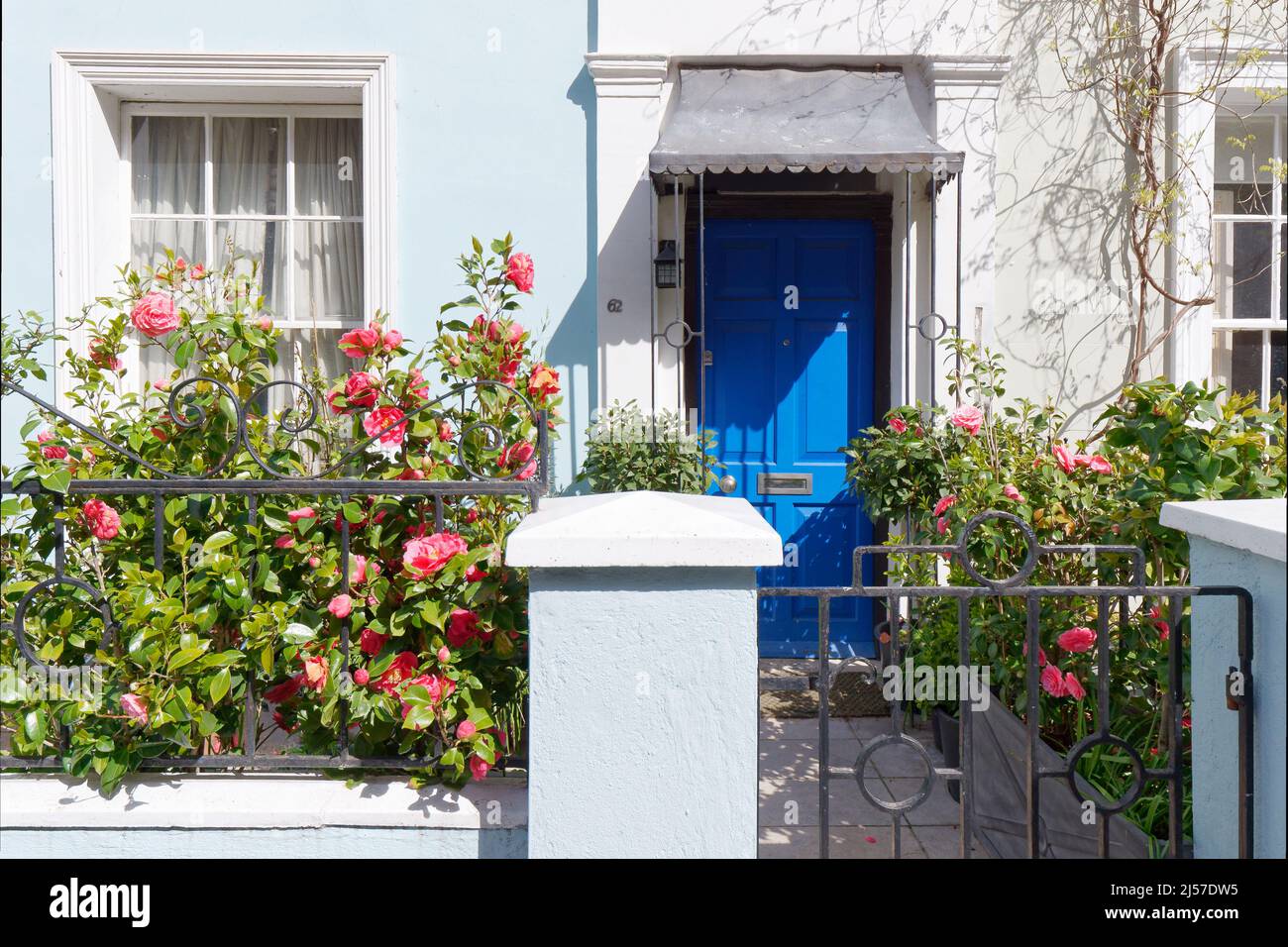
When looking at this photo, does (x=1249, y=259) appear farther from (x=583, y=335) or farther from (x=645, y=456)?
(x=583, y=335)

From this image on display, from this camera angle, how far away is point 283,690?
2.62 meters

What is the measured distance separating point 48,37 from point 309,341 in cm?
183

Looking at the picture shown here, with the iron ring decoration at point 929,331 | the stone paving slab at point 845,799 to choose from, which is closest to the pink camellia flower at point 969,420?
the iron ring decoration at point 929,331

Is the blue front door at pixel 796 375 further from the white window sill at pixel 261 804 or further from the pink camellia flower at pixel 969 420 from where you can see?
the white window sill at pixel 261 804

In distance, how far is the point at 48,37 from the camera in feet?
16.3

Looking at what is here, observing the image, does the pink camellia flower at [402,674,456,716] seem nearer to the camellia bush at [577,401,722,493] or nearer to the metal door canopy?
the camellia bush at [577,401,722,493]

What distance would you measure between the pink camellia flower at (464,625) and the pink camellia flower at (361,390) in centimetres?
63

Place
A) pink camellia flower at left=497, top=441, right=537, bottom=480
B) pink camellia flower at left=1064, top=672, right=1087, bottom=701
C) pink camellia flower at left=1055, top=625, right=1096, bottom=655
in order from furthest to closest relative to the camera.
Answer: pink camellia flower at left=1064, top=672, right=1087, bottom=701, pink camellia flower at left=1055, top=625, right=1096, bottom=655, pink camellia flower at left=497, top=441, right=537, bottom=480

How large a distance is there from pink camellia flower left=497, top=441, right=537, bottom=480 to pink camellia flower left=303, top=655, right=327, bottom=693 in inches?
26.2

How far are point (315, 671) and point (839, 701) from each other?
2923mm

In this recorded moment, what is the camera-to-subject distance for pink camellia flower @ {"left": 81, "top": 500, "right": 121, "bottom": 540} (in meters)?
2.46

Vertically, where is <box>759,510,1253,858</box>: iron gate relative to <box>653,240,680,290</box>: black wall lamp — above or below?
below

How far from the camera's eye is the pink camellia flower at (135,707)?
→ 92.1 inches

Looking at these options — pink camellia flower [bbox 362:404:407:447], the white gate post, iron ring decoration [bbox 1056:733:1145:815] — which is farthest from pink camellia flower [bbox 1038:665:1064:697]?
pink camellia flower [bbox 362:404:407:447]
